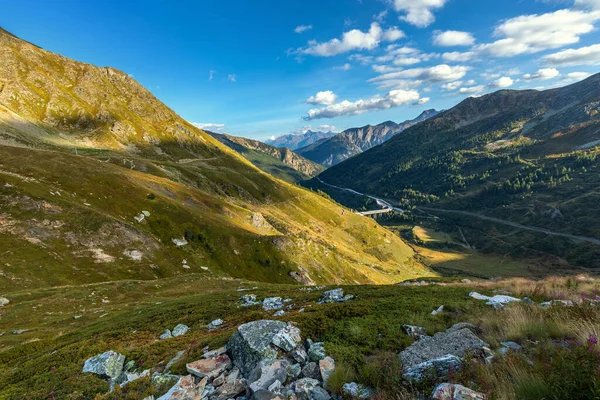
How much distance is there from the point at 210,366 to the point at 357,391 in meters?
6.90

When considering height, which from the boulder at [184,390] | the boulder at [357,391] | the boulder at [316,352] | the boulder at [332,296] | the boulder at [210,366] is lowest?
the boulder at [332,296]

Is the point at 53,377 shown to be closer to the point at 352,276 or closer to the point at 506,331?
the point at 506,331

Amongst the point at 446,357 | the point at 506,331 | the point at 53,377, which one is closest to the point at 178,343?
the point at 53,377

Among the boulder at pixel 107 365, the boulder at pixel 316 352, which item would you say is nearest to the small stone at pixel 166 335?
the boulder at pixel 107 365

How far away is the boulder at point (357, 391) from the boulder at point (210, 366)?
18.9 ft

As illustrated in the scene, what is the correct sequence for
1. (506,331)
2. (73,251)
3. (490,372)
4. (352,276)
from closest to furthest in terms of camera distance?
(490,372) < (506,331) < (73,251) < (352,276)

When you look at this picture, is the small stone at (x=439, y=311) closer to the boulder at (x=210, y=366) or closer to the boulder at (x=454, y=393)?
the boulder at (x=454, y=393)

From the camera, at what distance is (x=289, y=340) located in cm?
1265

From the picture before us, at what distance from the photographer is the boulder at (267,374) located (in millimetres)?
10078

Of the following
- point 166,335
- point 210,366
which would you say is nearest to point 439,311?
point 210,366

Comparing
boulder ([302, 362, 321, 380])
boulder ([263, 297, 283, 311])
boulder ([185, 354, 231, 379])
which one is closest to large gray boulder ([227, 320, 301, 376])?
boulder ([185, 354, 231, 379])

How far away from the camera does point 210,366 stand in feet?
41.0

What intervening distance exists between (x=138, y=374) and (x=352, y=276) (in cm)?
12897

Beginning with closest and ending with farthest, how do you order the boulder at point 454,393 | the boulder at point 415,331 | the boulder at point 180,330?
the boulder at point 454,393
the boulder at point 415,331
the boulder at point 180,330
